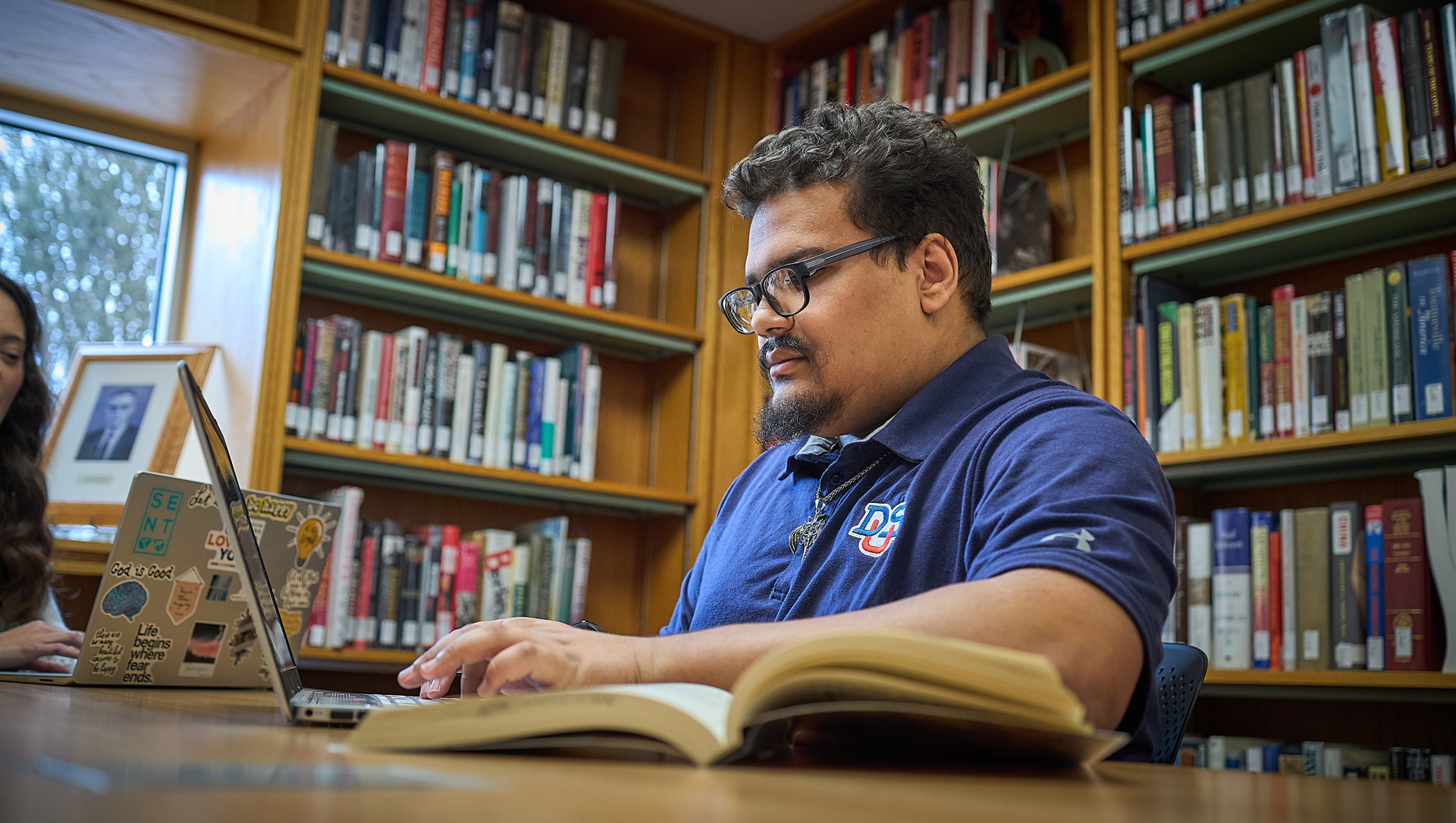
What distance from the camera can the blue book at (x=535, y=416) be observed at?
285 centimetres

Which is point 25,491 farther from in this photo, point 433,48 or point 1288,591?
point 1288,591

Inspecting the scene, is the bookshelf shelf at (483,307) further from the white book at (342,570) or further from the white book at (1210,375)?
the white book at (1210,375)

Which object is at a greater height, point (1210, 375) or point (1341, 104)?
point (1341, 104)

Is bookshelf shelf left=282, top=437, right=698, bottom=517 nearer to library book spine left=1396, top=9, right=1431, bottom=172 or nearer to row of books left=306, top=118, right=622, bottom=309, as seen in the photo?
row of books left=306, top=118, right=622, bottom=309

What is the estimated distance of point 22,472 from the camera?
213 centimetres

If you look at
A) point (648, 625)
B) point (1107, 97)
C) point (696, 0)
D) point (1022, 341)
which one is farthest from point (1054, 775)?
point (696, 0)

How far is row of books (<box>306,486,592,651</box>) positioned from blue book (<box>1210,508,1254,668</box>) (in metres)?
1.44

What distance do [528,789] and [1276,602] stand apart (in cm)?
188

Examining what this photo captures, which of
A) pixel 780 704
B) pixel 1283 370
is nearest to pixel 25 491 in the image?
pixel 780 704

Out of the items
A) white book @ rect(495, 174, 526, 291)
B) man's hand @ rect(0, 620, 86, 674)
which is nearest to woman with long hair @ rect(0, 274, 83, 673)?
man's hand @ rect(0, 620, 86, 674)

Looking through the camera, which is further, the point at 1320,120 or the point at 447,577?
the point at 447,577

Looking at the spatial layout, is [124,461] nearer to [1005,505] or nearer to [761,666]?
[1005,505]

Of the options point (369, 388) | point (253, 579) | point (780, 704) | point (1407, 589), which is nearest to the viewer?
point (780, 704)

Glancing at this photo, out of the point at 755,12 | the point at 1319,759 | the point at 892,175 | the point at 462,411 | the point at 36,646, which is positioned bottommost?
the point at 1319,759
